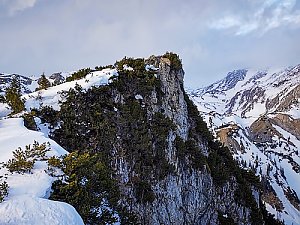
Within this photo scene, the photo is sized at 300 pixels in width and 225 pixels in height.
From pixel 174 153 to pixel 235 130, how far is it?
148427 millimetres

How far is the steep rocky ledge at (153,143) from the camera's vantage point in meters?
23.5

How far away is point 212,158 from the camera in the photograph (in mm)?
40312

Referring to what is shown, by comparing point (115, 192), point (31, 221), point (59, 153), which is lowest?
point (31, 221)

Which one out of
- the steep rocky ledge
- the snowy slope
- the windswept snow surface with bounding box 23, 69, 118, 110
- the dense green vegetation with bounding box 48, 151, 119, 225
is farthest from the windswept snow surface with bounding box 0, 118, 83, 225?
the windswept snow surface with bounding box 23, 69, 118, 110

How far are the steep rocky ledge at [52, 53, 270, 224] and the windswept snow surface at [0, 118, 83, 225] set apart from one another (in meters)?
4.40

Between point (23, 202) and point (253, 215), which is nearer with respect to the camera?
point (23, 202)

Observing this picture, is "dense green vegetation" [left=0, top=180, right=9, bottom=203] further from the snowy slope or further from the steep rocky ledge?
the steep rocky ledge

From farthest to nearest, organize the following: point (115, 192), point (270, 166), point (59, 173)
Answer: point (270, 166) < point (115, 192) < point (59, 173)

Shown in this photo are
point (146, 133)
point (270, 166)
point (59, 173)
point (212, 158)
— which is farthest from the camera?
point (270, 166)

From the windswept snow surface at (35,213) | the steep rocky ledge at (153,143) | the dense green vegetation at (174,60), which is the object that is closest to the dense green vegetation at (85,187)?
the steep rocky ledge at (153,143)

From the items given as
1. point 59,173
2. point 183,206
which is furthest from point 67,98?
point 183,206

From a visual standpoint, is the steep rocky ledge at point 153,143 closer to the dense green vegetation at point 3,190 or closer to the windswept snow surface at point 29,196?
the windswept snow surface at point 29,196

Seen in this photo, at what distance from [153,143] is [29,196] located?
63.7ft

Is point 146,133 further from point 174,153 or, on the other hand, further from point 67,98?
point 67,98
